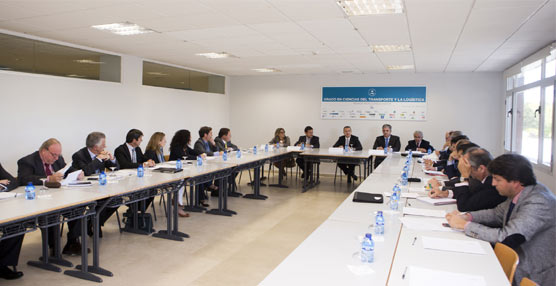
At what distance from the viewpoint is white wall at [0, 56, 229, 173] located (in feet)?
17.4

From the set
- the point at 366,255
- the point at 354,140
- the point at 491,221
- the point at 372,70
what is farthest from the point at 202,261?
the point at 372,70

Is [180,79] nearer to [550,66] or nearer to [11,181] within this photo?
[11,181]

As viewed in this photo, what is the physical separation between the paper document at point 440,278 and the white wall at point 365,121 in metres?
7.80

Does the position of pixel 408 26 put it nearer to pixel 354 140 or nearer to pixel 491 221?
pixel 491 221

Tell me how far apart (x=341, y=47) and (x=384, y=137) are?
3494 mm

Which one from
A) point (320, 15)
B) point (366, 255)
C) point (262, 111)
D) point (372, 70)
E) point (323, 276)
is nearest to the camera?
point (323, 276)

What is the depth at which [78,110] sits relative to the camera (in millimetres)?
6191

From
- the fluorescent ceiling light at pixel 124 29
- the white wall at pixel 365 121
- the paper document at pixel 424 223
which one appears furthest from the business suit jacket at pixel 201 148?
the paper document at pixel 424 223

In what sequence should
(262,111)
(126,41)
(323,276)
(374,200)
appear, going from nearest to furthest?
(323,276)
(374,200)
(126,41)
(262,111)

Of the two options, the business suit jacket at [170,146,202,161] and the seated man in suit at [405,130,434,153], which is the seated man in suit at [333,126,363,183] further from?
the business suit jacket at [170,146,202,161]

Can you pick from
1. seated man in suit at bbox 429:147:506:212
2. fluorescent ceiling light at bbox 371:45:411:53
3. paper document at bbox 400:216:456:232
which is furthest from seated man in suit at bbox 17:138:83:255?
fluorescent ceiling light at bbox 371:45:411:53

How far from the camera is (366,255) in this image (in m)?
1.96

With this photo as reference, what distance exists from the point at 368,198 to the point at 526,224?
136 centimetres

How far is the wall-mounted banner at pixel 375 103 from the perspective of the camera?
906 centimetres
